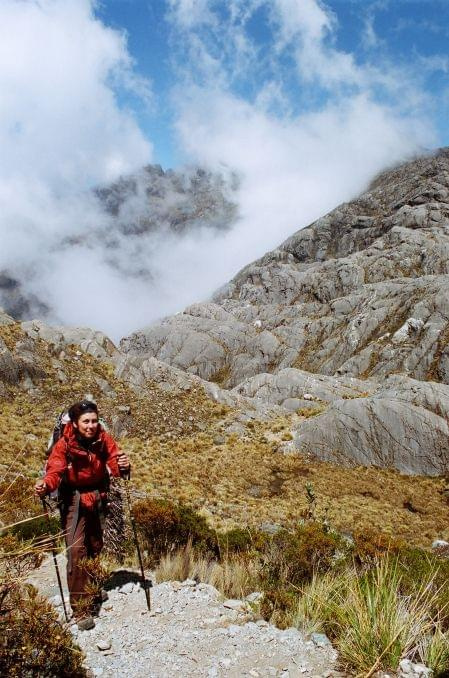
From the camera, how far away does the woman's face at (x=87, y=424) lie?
654 cm

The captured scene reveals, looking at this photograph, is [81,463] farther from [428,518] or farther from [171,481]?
[428,518]

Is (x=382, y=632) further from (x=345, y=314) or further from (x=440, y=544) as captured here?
(x=345, y=314)

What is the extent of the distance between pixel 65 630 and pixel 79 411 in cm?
300

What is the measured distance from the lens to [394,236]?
497 ft

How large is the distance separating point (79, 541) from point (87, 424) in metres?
1.84

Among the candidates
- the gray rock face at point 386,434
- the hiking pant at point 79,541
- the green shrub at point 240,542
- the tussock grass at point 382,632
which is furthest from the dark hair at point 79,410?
the gray rock face at point 386,434

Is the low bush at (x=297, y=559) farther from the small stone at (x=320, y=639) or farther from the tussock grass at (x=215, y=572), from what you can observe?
the small stone at (x=320, y=639)

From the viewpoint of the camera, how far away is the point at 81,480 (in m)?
6.67

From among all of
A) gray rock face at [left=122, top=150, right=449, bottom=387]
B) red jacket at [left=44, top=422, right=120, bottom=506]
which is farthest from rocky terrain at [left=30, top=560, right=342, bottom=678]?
gray rock face at [left=122, top=150, right=449, bottom=387]

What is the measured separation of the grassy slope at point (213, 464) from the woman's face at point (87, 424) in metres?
11.8

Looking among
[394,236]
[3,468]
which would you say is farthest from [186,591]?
[394,236]

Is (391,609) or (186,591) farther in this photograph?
(186,591)

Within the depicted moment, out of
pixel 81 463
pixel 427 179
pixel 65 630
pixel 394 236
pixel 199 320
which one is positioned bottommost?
pixel 65 630

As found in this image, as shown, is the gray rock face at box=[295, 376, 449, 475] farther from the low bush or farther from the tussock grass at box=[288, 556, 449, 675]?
the tussock grass at box=[288, 556, 449, 675]
